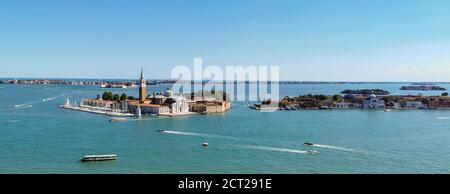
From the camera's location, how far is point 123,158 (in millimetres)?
4340

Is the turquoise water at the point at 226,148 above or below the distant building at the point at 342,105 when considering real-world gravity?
below

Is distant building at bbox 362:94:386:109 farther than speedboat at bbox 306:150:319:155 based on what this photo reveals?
Yes

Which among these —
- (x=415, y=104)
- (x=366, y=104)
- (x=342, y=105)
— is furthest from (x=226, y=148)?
(x=415, y=104)

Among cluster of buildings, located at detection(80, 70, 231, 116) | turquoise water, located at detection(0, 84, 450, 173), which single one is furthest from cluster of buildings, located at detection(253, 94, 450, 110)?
turquoise water, located at detection(0, 84, 450, 173)

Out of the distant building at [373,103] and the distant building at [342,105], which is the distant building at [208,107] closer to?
the distant building at [342,105]

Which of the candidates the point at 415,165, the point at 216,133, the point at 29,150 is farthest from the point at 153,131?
the point at 415,165

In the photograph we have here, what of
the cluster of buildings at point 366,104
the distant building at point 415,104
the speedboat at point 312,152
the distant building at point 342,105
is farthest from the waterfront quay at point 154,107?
the speedboat at point 312,152

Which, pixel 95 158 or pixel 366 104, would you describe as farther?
Answer: pixel 366 104

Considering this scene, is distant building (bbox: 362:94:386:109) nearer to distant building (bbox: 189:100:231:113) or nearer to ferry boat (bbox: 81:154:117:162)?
distant building (bbox: 189:100:231:113)

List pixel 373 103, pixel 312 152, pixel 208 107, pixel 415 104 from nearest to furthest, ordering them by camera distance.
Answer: pixel 312 152 < pixel 208 107 < pixel 373 103 < pixel 415 104

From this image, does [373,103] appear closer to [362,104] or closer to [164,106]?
[362,104]

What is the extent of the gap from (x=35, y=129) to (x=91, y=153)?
247 centimetres
